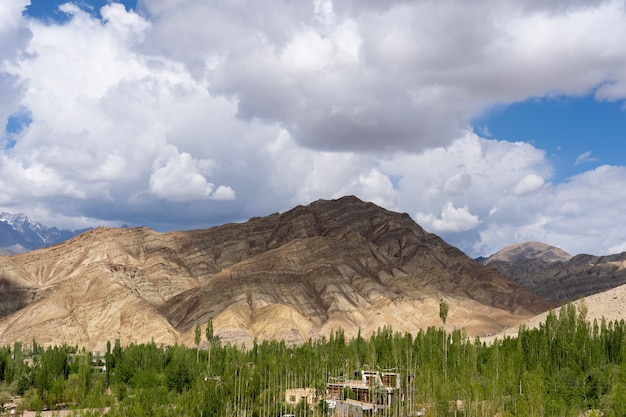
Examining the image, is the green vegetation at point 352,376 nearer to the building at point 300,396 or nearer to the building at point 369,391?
the building at point 300,396

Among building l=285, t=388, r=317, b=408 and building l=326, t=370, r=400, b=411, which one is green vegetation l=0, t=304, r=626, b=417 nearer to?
building l=285, t=388, r=317, b=408

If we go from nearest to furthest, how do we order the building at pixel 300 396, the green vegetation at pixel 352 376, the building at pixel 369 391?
1. the green vegetation at pixel 352 376
2. the building at pixel 369 391
3. the building at pixel 300 396

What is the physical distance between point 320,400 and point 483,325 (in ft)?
349

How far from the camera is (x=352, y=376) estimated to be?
309 ft

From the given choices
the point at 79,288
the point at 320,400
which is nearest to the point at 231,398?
the point at 320,400

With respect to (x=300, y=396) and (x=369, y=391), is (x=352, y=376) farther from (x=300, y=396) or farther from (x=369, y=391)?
(x=369, y=391)

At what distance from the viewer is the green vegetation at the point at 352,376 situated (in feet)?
226

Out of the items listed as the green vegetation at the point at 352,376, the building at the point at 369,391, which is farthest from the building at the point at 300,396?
the building at the point at 369,391

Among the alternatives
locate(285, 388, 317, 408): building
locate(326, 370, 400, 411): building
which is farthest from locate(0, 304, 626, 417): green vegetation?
locate(326, 370, 400, 411): building

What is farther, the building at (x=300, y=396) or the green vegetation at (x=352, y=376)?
the building at (x=300, y=396)

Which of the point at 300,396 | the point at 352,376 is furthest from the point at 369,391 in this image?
the point at 352,376

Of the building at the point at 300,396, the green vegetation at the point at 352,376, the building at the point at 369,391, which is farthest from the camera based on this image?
the building at the point at 300,396

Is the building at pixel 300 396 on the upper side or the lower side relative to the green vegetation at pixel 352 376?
lower

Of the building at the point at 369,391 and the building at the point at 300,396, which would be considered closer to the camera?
the building at the point at 369,391
